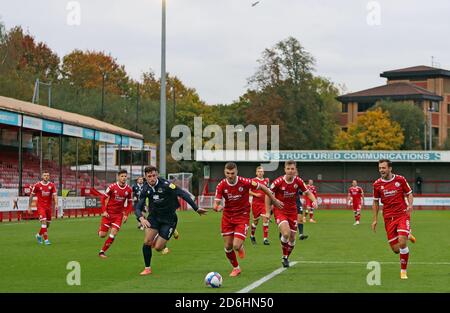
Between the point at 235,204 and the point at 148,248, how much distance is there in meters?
1.91

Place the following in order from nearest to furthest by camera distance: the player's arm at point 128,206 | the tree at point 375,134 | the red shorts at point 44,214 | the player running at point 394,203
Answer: the player running at point 394,203 < the player's arm at point 128,206 < the red shorts at point 44,214 < the tree at point 375,134

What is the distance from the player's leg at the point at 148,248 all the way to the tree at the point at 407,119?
304 feet

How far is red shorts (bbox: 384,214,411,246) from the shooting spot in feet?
55.7

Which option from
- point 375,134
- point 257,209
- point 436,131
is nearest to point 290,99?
point 375,134

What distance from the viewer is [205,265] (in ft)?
63.6

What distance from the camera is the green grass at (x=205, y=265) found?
15.1 metres

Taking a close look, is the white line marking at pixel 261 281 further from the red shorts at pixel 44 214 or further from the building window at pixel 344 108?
the building window at pixel 344 108

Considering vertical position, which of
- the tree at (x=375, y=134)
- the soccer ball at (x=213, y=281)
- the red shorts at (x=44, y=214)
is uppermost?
the tree at (x=375, y=134)

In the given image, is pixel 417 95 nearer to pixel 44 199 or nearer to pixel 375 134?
pixel 375 134

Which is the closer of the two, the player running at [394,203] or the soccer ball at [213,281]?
the soccer ball at [213,281]

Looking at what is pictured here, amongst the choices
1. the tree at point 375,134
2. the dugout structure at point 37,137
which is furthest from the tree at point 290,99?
the dugout structure at point 37,137

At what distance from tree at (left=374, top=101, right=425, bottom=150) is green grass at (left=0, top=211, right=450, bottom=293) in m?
79.0
